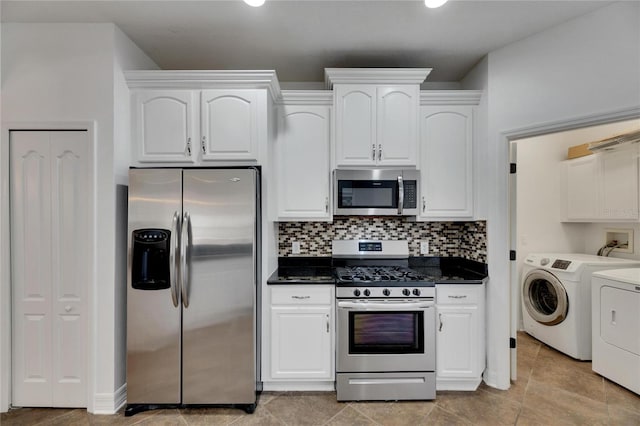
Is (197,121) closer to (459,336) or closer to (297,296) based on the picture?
(297,296)

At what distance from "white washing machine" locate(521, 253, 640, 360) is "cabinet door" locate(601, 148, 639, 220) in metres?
0.51

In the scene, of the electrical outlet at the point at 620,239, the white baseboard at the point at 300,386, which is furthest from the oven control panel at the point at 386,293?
the electrical outlet at the point at 620,239

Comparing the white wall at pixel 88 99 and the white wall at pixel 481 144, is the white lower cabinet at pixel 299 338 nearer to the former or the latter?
the white wall at pixel 88 99

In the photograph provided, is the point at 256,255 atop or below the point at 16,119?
below

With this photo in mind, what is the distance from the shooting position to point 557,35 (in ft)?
7.25

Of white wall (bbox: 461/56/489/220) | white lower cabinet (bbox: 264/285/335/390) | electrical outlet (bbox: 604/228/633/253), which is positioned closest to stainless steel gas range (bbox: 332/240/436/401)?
white lower cabinet (bbox: 264/285/335/390)

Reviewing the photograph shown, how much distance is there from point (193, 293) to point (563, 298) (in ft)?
11.6

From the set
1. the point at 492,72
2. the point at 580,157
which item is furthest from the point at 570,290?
the point at 492,72

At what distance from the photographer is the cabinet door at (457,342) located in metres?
2.38

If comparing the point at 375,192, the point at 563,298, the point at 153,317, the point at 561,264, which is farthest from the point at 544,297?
the point at 153,317

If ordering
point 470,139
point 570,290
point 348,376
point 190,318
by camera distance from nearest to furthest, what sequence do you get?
point 190,318 → point 348,376 → point 470,139 → point 570,290

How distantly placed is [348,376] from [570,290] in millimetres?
2453

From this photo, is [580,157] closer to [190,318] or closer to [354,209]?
[354,209]

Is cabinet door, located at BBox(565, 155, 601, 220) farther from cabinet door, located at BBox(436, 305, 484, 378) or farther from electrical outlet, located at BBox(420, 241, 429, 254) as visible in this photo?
cabinet door, located at BBox(436, 305, 484, 378)
